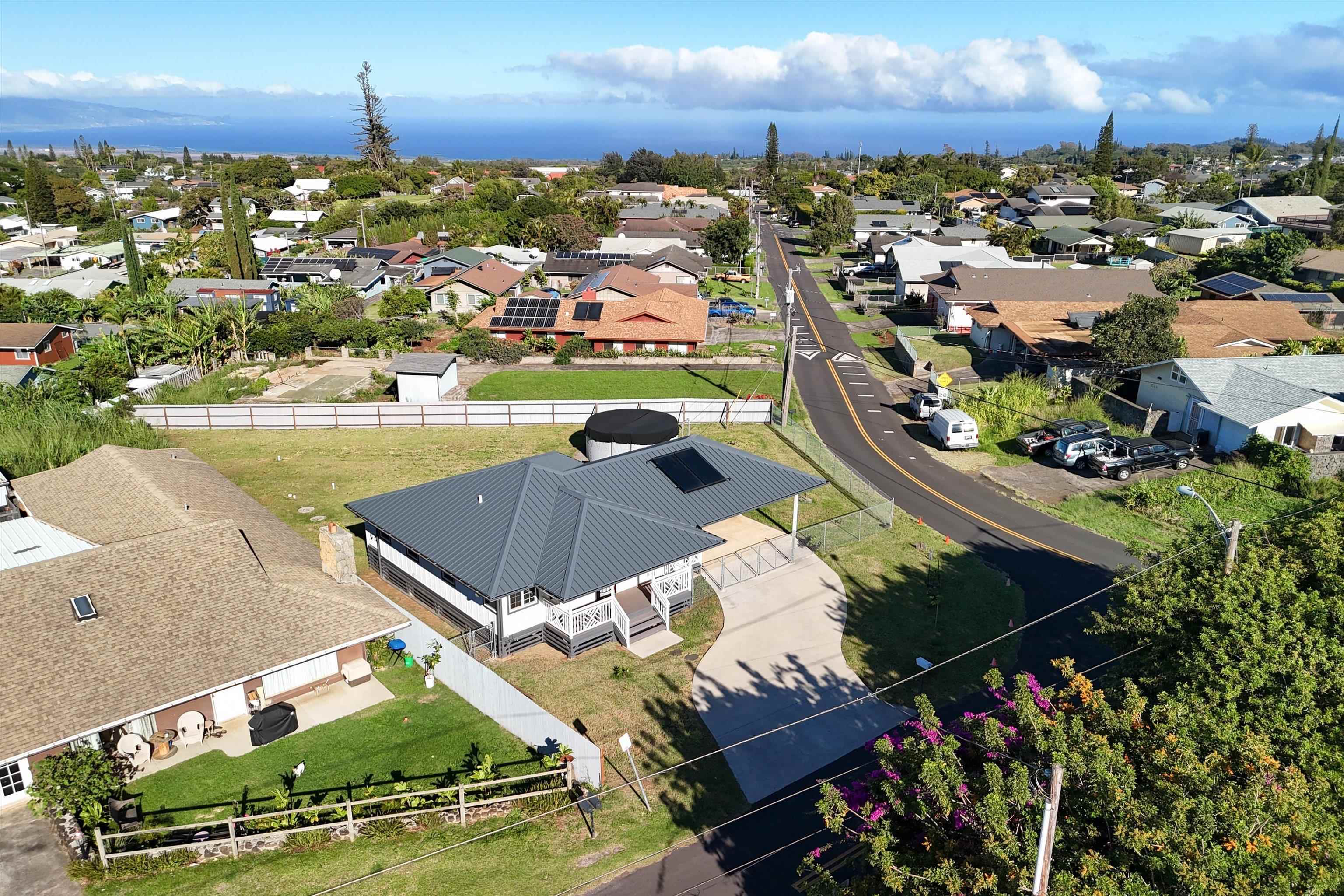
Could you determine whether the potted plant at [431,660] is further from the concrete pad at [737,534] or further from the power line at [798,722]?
the concrete pad at [737,534]

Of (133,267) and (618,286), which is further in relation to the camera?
(133,267)

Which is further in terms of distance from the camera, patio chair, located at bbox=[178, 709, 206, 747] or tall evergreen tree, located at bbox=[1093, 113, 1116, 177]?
tall evergreen tree, located at bbox=[1093, 113, 1116, 177]

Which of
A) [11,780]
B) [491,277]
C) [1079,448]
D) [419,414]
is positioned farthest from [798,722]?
[491,277]

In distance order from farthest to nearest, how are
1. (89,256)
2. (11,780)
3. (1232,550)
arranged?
1. (89,256)
2. (11,780)
3. (1232,550)

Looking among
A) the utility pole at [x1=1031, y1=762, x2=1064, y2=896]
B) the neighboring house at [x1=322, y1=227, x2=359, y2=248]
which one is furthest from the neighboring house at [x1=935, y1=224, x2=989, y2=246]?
the utility pole at [x1=1031, y1=762, x2=1064, y2=896]

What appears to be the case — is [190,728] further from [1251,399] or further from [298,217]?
[298,217]

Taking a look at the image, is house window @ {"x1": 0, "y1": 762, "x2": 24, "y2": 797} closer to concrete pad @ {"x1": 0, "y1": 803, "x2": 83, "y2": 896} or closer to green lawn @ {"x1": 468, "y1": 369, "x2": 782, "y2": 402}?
concrete pad @ {"x1": 0, "y1": 803, "x2": 83, "y2": 896}
